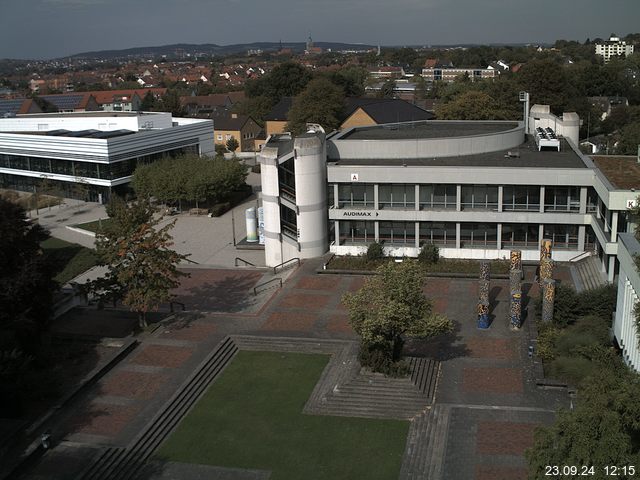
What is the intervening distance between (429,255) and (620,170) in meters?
11.9

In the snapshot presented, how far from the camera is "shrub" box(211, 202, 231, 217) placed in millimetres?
59344

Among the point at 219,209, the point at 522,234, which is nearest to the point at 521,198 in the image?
the point at 522,234

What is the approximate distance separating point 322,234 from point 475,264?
31.0 feet

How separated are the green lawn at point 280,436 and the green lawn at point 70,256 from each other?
20276 millimetres

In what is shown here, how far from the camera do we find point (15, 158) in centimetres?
7394

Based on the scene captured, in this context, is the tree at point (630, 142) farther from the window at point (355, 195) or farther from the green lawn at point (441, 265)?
the window at point (355, 195)

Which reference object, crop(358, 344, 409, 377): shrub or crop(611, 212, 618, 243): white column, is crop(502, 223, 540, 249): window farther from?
crop(358, 344, 409, 377): shrub

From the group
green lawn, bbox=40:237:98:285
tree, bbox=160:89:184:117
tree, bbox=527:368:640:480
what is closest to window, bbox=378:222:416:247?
green lawn, bbox=40:237:98:285

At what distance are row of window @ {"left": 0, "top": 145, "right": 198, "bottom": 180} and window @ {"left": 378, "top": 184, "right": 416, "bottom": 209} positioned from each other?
30910 millimetres

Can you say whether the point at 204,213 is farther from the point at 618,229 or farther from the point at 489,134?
the point at 618,229

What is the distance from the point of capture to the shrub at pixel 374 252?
4222 cm

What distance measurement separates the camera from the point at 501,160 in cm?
4506

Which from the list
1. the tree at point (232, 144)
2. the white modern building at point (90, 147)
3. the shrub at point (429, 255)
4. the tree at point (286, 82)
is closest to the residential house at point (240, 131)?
the tree at point (232, 144)

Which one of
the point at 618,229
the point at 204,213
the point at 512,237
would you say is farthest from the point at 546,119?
Result: the point at 204,213
